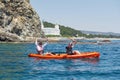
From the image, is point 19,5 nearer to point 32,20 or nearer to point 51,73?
point 32,20

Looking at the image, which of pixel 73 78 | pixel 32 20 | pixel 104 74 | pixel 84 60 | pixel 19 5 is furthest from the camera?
pixel 32 20

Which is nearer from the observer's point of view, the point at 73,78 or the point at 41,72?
the point at 73,78

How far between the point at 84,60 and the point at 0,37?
79.1 m

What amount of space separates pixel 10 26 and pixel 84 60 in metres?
91.5

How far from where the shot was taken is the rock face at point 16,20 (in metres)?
131

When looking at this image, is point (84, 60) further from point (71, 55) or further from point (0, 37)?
point (0, 37)

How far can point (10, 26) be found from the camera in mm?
136000

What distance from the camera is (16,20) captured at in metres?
140

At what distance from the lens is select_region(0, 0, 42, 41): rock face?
131 m

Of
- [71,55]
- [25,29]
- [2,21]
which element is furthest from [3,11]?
[71,55]

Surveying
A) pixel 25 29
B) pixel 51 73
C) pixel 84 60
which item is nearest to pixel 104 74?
pixel 51 73

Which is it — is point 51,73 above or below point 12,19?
below

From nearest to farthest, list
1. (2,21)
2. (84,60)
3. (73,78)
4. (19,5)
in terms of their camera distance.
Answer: (73,78) → (84,60) → (2,21) → (19,5)

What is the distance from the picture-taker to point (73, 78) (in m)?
29.9
